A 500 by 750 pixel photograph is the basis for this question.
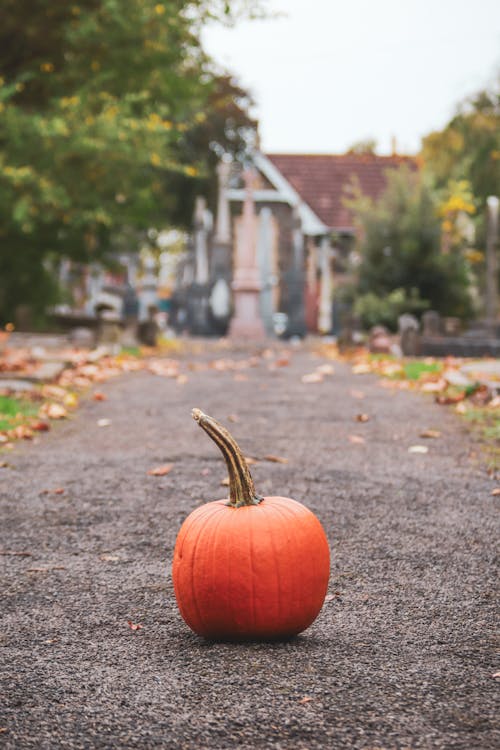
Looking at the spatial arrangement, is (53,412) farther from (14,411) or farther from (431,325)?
(431,325)

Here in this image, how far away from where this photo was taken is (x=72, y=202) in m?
12.8

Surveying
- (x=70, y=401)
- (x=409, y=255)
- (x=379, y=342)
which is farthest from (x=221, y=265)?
(x=70, y=401)

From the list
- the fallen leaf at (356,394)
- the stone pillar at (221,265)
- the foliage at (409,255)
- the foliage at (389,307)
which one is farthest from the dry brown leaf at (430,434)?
the stone pillar at (221,265)

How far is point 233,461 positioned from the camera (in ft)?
8.82

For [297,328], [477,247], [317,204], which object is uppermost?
[317,204]

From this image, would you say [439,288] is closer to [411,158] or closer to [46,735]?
[46,735]

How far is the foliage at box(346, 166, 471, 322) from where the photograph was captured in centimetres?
1695

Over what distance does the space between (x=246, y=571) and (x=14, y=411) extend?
4997 mm

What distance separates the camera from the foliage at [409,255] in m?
17.0

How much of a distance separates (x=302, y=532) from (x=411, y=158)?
33.8 meters

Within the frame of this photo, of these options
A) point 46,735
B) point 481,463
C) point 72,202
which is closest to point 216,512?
point 46,735

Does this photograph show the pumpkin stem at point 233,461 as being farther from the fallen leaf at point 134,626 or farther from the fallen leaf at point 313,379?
the fallen leaf at point 313,379

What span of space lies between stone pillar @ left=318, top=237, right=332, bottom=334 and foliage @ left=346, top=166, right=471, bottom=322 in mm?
12167

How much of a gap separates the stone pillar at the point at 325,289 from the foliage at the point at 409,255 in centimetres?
1217
